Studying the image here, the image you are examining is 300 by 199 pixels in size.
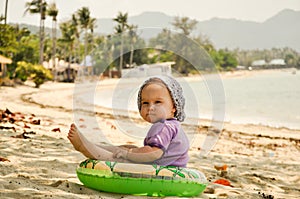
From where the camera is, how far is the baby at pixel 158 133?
3.15 m

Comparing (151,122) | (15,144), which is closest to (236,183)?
(151,122)

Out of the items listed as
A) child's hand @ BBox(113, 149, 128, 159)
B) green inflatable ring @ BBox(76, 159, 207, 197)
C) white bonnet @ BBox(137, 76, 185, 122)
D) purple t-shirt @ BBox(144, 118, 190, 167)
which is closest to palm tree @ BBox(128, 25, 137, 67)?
white bonnet @ BBox(137, 76, 185, 122)

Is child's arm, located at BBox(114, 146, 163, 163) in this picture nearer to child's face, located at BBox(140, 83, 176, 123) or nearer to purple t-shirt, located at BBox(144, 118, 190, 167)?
purple t-shirt, located at BBox(144, 118, 190, 167)

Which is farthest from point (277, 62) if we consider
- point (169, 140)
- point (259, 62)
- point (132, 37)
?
point (169, 140)

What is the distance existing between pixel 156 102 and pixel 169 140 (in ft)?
0.98

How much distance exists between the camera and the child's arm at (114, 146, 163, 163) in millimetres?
3141

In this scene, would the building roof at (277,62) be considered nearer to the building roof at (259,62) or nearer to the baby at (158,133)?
the building roof at (259,62)

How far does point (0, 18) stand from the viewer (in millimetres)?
35500

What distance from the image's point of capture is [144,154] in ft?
10.4

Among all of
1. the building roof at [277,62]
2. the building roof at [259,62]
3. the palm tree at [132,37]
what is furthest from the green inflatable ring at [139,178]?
the building roof at [277,62]

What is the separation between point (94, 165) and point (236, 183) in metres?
2.08

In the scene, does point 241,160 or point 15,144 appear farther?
point 241,160

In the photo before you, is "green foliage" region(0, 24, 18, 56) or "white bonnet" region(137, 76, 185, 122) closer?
"white bonnet" region(137, 76, 185, 122)

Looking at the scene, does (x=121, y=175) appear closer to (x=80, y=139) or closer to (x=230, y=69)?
(x=80, y=139)
